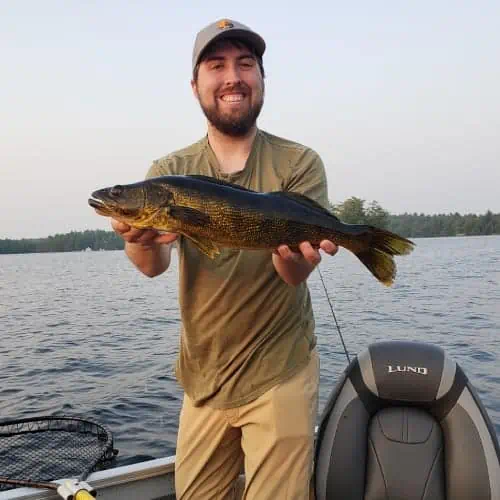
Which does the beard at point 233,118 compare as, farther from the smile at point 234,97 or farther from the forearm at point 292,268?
the forearm at point 292,268

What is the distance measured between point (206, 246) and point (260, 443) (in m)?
1.22

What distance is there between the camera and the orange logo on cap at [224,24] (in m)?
3.38

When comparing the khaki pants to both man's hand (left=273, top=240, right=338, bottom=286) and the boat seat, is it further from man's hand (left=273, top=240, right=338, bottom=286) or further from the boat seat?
man's hand (left=273, top=240, right=338, bottom=286)

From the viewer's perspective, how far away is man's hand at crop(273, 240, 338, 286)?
3156mm

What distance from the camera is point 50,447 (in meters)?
7.28

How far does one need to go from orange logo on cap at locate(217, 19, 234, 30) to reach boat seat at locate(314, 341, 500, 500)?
2.44 metres

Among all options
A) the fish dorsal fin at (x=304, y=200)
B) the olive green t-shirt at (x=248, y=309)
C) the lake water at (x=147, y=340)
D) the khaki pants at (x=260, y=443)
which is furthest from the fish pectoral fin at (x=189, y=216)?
the lake water at (x=147, y=340)

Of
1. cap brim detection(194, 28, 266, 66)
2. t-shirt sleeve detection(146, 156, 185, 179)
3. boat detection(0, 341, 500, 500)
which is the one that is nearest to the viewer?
cap brim detection(194, 28, 266, 66)

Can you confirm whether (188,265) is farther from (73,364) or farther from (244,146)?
(73,364)

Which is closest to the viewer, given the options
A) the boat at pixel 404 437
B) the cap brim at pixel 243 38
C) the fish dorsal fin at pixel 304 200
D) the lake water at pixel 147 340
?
the fish dorsal fin at pixel 304 200

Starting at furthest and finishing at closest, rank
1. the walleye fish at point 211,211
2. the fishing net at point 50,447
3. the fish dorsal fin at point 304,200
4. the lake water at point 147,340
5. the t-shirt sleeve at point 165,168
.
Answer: the lake water at point 147,340, the fishing net at point 50,447, the t-shirt sleeve at point 165,168, the fish dorsal fin at point 304,200, the walleye fish at point 211,211

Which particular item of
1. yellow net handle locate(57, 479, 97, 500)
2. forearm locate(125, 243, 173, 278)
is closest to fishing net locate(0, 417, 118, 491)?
yellow net handle locate(57, 479, 97, 500)

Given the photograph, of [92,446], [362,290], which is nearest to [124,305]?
[362,290]

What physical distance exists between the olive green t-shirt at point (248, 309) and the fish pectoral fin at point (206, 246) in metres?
0.21
